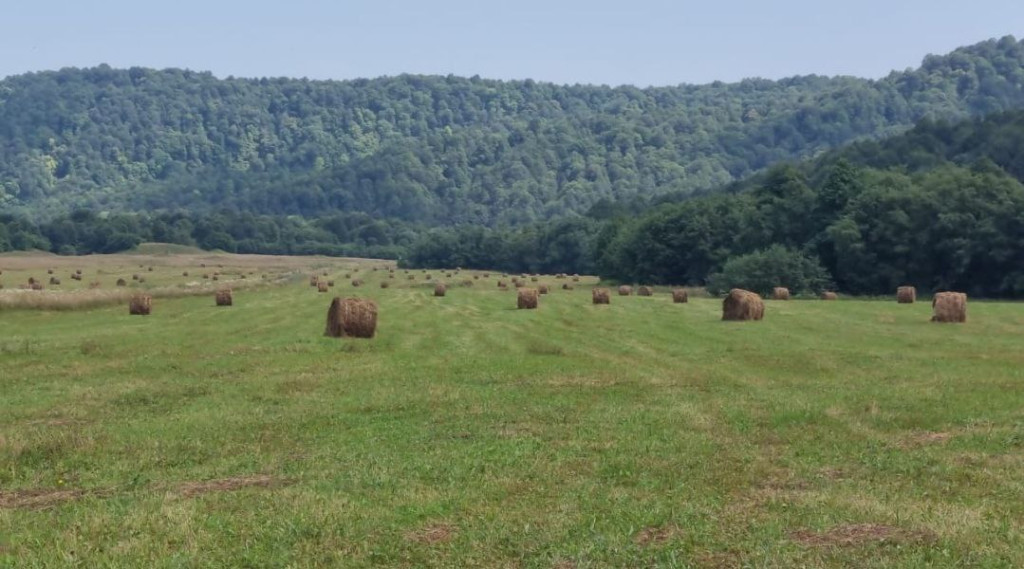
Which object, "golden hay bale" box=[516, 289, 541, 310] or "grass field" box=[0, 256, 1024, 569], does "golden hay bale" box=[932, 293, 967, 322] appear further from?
"golden hay bale" box=[516, 289, 541, 310]


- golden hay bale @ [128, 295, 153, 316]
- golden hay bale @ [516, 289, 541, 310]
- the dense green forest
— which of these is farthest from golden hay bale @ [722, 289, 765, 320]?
the dense green forest

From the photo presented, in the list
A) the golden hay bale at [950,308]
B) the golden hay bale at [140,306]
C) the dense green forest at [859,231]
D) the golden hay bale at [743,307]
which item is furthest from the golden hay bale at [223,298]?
the dense green forest at [859,231]

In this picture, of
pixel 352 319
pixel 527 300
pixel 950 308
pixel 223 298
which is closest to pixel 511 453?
pixel 352 319

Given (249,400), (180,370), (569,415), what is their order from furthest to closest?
(180,370) → (249,400) → (569,415)

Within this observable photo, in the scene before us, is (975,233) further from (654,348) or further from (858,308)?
(654,348)

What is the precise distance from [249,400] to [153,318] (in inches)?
1187

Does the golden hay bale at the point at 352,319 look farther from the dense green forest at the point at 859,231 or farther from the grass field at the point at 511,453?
the dense green forest at the point at 859,231

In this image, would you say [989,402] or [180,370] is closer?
[989,402]

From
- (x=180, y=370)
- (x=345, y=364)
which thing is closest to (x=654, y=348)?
(x=345, y=364)

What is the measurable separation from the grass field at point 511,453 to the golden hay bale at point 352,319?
5.85 ft

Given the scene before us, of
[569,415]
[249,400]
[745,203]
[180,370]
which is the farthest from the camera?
[745,203]

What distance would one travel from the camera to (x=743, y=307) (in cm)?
4844

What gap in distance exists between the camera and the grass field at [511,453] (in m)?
11.9

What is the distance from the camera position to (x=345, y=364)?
102ft
